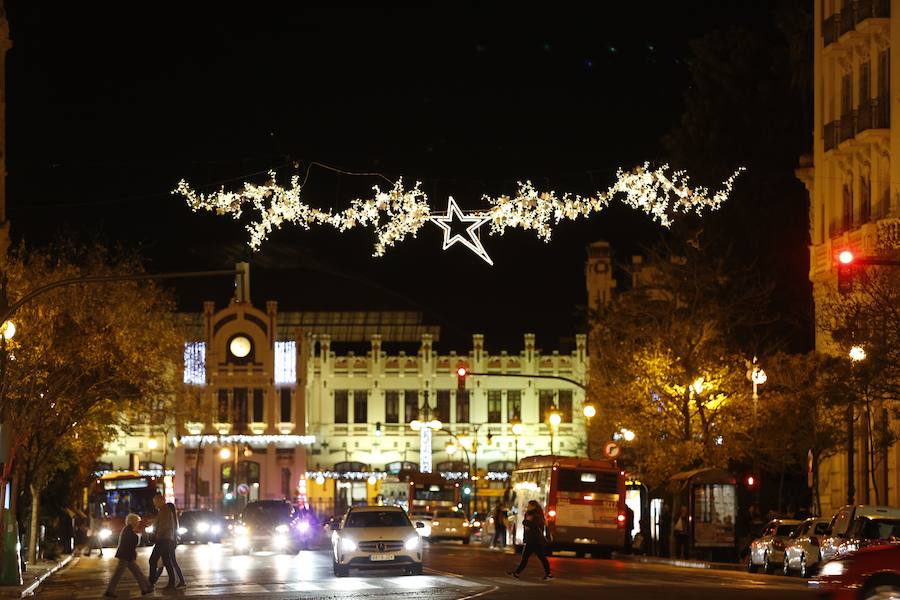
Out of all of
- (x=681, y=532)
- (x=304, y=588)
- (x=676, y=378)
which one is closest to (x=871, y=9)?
(x=676, y=378)

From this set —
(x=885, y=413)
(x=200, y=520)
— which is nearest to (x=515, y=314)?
(x=200, y=520)

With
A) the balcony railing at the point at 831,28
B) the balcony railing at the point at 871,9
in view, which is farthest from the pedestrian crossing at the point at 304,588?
the balcony railing at the point at 831,28

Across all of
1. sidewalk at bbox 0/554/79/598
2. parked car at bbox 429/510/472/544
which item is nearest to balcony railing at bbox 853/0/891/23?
sidewalk at bbox 0/554/79/598

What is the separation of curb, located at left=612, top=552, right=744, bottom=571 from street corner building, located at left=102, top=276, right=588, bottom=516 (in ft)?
162

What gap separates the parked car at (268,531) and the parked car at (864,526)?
819 inches

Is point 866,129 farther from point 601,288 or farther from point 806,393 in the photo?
point 601,288

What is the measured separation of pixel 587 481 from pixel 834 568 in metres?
28.2

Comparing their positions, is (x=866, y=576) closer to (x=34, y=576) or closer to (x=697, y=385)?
(x=34, y=576)

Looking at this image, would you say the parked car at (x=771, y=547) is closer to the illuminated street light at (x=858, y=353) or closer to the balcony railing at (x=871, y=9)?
the illuminated street light at (x=858, y=353)

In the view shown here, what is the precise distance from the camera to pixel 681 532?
45.3 metres

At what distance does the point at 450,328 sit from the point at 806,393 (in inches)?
2403

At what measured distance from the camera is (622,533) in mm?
44844

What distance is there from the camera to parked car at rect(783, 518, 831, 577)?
3222cm

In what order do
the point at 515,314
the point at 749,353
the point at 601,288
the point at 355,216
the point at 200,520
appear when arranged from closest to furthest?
the point at 355,216 < the point at 749,353 < the point at 200,520 < the point at 601,288 < the point at 515,314
